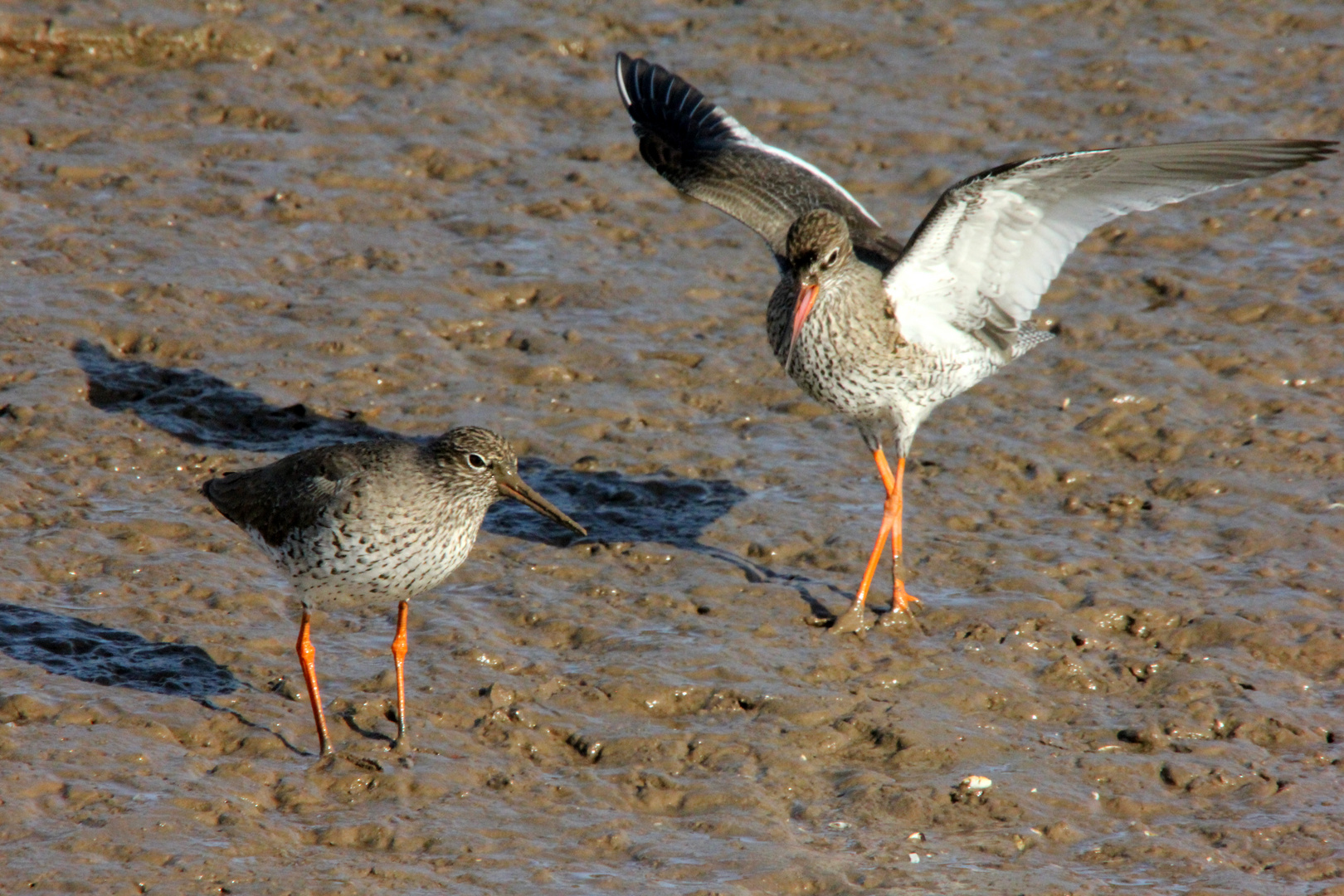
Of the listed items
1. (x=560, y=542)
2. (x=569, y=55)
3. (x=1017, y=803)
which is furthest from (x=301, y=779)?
(x=569, y=55)

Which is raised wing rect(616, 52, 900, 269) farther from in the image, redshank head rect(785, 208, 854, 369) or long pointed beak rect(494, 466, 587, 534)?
long pointed beak rect(494, 466, 587, 534)

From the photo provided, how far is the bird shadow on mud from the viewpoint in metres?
8.20

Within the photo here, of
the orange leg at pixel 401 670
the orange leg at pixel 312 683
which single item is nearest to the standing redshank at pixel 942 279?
the orange leg at pixel 401 670

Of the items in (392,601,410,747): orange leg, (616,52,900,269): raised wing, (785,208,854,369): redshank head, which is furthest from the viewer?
(616,52,900,269): raised wing

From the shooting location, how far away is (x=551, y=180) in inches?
442

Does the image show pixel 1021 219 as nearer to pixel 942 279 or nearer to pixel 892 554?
pixel 942 279

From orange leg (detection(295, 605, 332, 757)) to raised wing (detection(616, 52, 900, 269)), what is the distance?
3623 mm

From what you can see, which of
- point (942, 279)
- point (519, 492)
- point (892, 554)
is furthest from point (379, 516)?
point (942, 279)

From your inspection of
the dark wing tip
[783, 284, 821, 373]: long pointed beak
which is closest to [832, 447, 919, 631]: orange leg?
[783, 284, 821, 373]: long pointed beak

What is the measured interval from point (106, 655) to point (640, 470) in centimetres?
320

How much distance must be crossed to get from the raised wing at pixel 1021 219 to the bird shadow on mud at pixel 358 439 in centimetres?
158

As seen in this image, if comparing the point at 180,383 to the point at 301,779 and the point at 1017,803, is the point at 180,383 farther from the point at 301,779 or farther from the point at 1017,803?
the point at 1017,803

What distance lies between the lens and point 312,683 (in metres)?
6.17

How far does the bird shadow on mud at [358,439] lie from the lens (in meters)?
8.20
